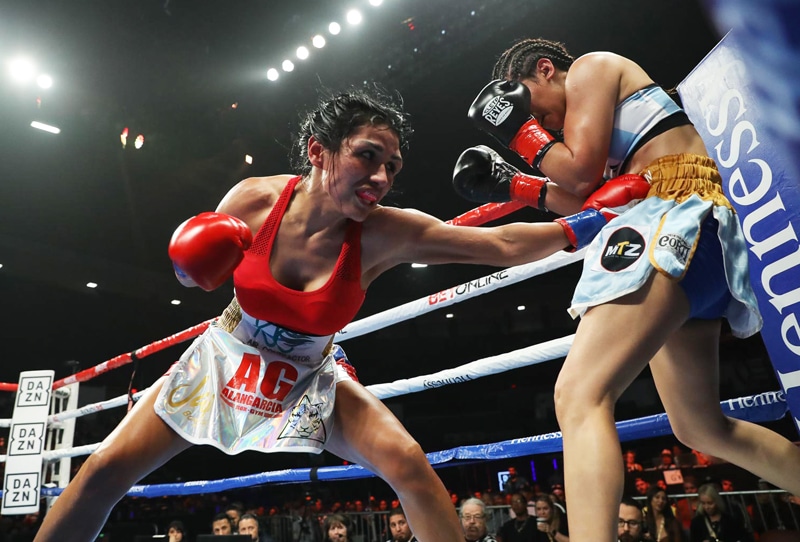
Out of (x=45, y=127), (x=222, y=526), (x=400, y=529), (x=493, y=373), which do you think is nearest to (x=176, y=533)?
(x=222, y=526)

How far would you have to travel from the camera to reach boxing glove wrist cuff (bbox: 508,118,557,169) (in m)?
1.35

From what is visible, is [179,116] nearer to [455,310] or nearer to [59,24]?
[59,24]

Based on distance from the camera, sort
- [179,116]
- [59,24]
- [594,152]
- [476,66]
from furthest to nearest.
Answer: [179,116] → [476,66] → [59,24] → [594,152]

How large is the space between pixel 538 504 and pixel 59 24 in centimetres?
589

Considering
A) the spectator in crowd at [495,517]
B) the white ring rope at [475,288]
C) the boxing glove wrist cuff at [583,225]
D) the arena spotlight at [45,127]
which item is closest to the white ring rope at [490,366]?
the white ring rope at [475,288]

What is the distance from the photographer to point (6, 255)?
862 centimetres

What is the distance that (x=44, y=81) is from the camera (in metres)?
6.27

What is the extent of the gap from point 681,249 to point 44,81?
707cm

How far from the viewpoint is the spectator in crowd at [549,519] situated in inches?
137

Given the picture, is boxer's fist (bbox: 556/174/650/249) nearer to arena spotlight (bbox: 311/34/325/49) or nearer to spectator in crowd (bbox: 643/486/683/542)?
spectator in crowd (bbox: 643/486/683/542)

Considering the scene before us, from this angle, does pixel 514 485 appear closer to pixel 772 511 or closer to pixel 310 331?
pixel 772 511

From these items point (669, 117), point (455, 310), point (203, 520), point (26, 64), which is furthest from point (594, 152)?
point (455, 310)

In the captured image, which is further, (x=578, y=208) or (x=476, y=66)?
(x=476, y=66)

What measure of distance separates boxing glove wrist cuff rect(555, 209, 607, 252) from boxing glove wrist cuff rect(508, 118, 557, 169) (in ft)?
0.51
